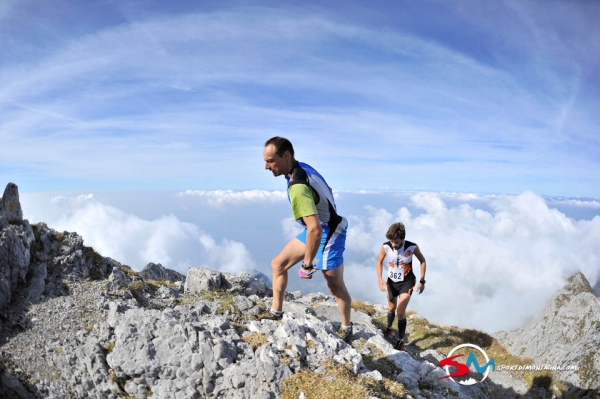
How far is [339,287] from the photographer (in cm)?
823

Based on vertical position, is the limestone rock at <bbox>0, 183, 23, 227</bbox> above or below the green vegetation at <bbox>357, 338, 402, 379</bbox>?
above

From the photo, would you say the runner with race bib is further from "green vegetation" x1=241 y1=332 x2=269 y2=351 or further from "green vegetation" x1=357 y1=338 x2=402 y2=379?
"green vegetation" x1=241 y1=332 x2=269 y2=351

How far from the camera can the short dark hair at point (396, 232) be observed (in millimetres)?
11000

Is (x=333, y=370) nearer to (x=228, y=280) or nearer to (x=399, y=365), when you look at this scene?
(x=399, y=365)

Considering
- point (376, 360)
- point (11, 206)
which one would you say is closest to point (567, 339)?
point (376, 360)

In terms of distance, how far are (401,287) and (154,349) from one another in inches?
315

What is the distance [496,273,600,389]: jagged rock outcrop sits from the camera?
1291cm

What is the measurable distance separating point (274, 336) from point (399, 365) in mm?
3315

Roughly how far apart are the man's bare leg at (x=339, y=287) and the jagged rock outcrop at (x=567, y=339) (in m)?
10.3

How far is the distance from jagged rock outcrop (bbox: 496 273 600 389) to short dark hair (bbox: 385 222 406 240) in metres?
8.96

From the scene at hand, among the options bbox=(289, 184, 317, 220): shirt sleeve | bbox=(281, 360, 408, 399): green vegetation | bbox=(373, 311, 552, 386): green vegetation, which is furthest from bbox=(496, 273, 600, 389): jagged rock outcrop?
bbox=(289, 184, 317, 220): shirt sleeve

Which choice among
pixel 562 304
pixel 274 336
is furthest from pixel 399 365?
pixel 562 304

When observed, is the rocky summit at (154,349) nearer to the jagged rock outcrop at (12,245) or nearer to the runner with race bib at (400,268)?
the jagged rock outcrop at (12,245)

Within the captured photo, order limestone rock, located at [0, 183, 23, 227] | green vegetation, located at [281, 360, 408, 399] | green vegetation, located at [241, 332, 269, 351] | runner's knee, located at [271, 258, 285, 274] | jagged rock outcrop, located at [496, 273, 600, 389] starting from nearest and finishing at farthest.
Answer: green vegetation, located at [281, 360, 408, 399] → green vegetation, located at [241, 332, 269, 351] → runner's knee, located at [271, 258, 285, 274] → limestone rock, located at [0, 183, 23, 227] → jagged rock outcrop, located at [496, 273, 600, 389]
